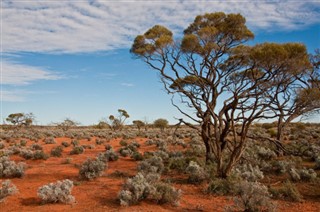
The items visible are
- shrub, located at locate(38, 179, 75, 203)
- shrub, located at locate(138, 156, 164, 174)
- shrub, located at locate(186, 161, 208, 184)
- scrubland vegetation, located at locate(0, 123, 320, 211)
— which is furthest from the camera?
shrub, located at locate(138, 156, 164, 174)

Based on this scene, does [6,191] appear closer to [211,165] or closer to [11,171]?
[11,171]

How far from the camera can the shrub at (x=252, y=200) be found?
30.6 ft

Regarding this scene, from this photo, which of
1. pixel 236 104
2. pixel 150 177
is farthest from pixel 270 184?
pixel 150 177

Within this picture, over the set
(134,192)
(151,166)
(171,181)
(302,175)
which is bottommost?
(171,181)

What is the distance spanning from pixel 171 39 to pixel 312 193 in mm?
9298

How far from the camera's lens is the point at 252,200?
937 centimetres

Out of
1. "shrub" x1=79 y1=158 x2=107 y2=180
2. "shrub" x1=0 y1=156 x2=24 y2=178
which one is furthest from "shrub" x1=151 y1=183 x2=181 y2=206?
"shrub" x1=0 y1=156 x2=24 y2=178

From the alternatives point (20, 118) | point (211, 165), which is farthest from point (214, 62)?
point (20, 118)

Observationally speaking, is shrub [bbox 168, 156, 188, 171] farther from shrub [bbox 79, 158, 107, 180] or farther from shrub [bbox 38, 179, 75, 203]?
shrub [bbox 38, 179, 75, 203]

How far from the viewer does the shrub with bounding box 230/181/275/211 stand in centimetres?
934

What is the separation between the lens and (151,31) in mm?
16672

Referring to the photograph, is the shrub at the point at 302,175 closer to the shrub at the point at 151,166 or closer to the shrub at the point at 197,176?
the shrub at the point at 197,176

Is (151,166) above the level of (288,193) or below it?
above

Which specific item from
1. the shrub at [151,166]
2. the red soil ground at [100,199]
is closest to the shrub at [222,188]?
the red soil ground at [100,199]
